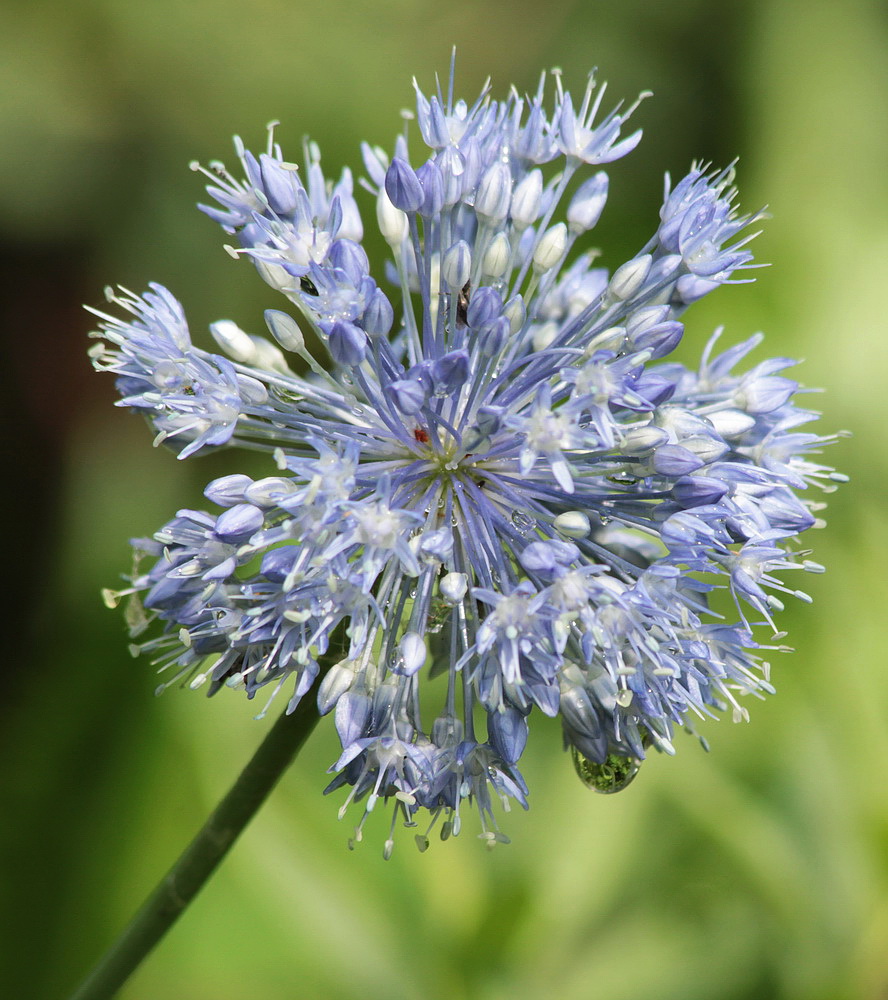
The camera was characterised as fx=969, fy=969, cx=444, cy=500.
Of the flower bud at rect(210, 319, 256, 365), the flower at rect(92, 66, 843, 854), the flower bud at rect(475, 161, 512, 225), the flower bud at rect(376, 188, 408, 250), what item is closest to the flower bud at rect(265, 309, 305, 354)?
the flower at rect(92, 66, 843, 854)

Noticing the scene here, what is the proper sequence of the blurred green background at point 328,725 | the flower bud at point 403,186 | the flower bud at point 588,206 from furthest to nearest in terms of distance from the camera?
the blurred green background at point 328,725 → the flower bud at point 588,206 → the flower bud at point 403,186

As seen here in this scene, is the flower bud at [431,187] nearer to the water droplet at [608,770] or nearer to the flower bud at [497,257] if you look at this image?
the flower bud at [497,257]

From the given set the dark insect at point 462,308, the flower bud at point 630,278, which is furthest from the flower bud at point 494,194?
the flower bud at point 630,278

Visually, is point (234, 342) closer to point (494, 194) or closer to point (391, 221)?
point (391, 221)

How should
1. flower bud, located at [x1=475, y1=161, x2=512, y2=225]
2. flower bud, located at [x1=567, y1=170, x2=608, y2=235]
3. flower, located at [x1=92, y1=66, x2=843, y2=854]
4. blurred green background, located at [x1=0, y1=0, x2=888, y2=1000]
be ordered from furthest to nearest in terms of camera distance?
blurred green background, located at [x1=0, y1=0, x2=888, y2=1000]
flower bud, located at [x1=567, y1=170, x2=608, y2=235]
flower bud, located at [x1=475, y1=161, x2=512, y2=225]
flower, located at [x1=92, y1=66, x2=843, y2=854]

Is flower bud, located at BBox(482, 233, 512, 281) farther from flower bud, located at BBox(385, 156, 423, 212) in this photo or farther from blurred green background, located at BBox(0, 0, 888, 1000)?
blurred green background, located at BBox(0, 0, 888, 1000)

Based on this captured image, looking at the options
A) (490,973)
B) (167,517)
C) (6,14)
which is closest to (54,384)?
(167,517)

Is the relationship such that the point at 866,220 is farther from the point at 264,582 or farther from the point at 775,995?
the point at 264,582

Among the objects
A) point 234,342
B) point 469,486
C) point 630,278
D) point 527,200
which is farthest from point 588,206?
point 234,342

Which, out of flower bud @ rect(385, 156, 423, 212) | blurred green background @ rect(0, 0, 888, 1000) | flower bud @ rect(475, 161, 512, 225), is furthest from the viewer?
blurred green background @ rect(0, 0, 888, 1000)
